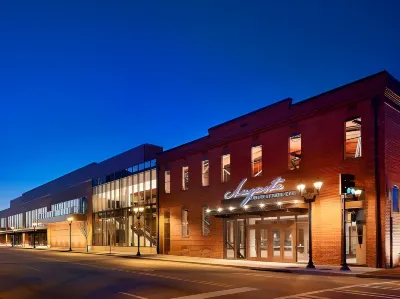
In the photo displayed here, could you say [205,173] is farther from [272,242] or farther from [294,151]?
[294,151]

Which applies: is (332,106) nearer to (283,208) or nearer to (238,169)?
(283,208)

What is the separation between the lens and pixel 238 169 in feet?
113

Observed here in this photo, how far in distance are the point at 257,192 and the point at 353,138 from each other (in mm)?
7781

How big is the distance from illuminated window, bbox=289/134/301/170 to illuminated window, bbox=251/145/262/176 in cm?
311

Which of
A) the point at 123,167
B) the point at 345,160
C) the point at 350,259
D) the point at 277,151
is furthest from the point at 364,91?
the point at 123,167

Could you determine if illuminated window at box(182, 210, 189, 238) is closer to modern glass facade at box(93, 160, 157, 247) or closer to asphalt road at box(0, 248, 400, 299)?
modern glass facade at box(93, 160, 157, 247)

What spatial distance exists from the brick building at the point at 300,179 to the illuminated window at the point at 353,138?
0.06m

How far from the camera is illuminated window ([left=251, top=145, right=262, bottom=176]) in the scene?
32750mm

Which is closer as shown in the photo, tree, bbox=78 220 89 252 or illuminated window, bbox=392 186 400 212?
illuminated window, bbox=392 186 400 212

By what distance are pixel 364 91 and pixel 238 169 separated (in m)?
11.9

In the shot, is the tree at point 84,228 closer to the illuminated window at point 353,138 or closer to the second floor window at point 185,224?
the second floor window at point 185,224

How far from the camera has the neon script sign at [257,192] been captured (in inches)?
1167

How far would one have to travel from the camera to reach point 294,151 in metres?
29.8

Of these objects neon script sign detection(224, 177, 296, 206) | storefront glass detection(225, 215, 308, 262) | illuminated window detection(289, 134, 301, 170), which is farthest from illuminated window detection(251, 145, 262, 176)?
storefront glass detection(225, 215, 308, 262)
